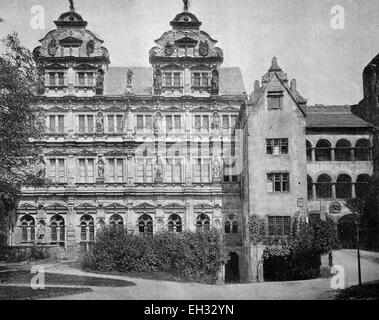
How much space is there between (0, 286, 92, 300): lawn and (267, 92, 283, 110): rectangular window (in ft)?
57.2

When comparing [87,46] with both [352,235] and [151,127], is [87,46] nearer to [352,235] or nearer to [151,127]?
[151,127]

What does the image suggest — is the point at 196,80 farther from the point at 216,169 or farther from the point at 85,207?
the point at 85,207

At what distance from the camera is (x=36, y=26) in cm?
2078

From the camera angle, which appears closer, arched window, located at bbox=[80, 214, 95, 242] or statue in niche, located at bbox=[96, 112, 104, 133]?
arched window, located at bbox=[80, 214, 95, 242]

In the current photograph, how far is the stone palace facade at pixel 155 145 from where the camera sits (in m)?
32.7

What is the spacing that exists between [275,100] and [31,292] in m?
19.8

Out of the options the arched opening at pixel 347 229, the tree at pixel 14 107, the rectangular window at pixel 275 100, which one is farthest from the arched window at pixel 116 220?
the arched opening at pixel 347 229

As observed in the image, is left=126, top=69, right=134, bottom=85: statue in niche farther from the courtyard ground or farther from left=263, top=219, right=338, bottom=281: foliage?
left=263, top=219, right=338, bottom=281: foliage

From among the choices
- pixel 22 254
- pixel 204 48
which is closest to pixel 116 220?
pixel 22 254

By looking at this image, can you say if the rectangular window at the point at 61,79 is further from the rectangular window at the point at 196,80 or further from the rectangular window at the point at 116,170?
the rectangular window at the point at 196,80

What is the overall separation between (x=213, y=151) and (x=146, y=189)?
604 cm

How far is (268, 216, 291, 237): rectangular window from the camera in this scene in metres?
29.3

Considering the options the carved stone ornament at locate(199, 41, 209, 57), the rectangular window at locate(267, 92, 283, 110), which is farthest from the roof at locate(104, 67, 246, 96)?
the rectangular window at locate(267, 92, 283, 110)
